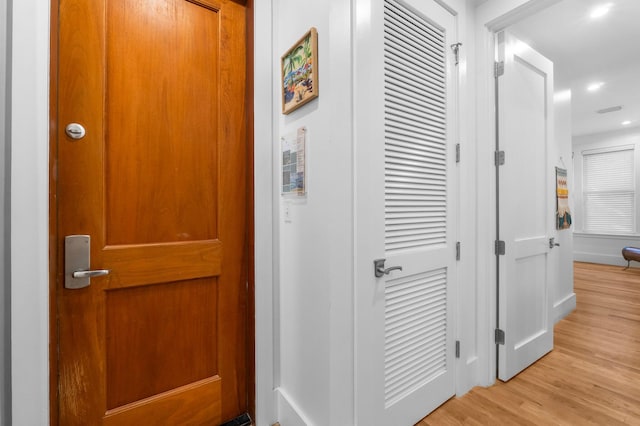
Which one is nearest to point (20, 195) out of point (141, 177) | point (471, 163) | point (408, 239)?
point (141, 177)

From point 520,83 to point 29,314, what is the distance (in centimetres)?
299

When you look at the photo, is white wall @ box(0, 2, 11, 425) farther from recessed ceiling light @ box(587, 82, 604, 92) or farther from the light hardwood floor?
recessed ceiling light @ box(587, 82, 604, 92)

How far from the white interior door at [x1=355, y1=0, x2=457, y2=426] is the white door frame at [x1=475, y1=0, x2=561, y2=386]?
29 centimetres

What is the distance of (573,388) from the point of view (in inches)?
74.1

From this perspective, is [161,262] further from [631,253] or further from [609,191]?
[609,191]

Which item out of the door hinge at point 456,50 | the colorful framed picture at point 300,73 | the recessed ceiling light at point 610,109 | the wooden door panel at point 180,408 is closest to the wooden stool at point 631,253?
the recessed ceiling light at point 610,109

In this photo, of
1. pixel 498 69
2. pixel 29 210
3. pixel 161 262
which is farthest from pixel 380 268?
pixel 498 69

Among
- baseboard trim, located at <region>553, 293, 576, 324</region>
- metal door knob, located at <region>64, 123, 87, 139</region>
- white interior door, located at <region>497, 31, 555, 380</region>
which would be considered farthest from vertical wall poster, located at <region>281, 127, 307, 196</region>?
baseboard trim, located at <region>553, 293, 576, 324</region>

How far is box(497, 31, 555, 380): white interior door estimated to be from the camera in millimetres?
1942

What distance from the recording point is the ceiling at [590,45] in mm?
2225

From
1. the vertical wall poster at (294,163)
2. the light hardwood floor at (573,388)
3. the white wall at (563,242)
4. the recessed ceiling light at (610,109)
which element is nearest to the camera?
the vertical wall poster at (294,163)

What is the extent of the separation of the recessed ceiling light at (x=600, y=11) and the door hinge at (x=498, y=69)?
1037 millimetres

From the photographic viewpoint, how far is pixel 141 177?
4.33 ft

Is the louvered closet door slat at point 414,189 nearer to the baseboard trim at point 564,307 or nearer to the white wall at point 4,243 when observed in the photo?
the white wall at point 4,243
